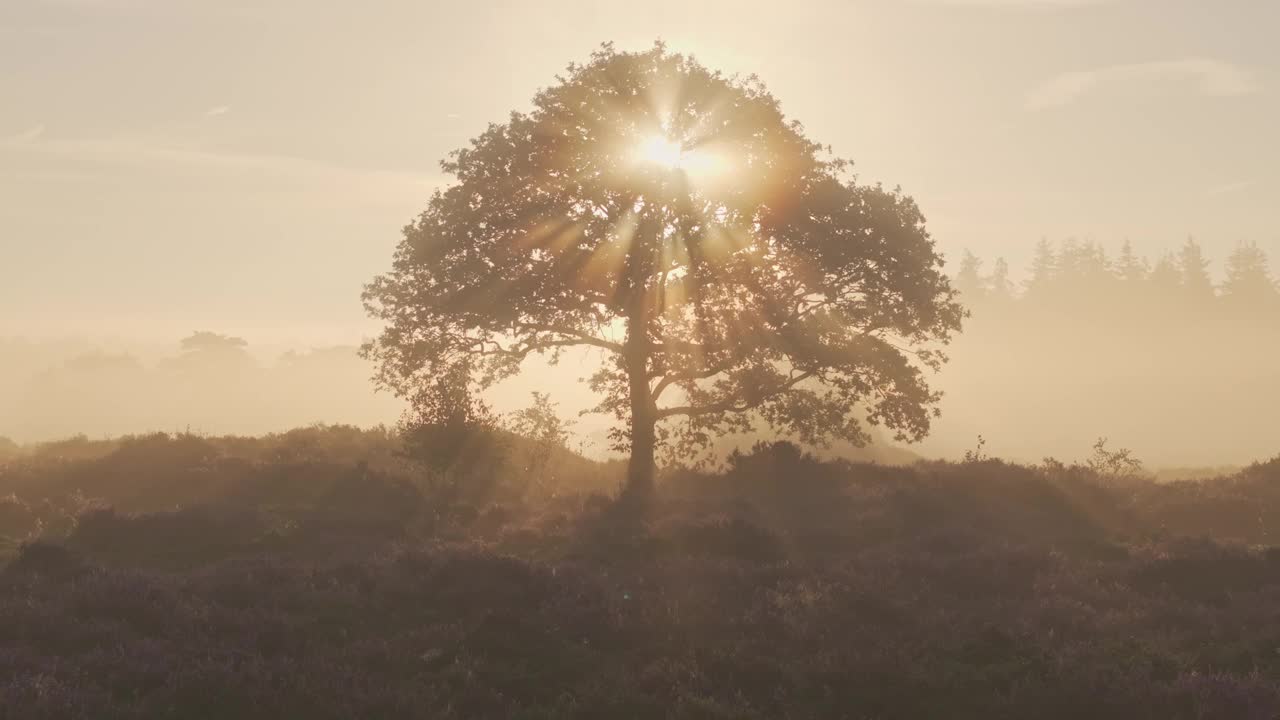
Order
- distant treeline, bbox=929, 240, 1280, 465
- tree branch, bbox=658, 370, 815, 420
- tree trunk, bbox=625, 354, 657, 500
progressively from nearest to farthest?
tree trunk, bbox=625, 354, 657, 500
tree branch, bbox=658, 370, 815, 420
distant treeline, bbox=929, 240, 1280, 465

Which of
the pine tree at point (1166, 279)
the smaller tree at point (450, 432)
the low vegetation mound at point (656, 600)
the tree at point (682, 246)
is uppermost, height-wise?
the pine tree at point (1166, 279)

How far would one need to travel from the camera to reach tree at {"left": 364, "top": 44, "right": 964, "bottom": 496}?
2573 cm

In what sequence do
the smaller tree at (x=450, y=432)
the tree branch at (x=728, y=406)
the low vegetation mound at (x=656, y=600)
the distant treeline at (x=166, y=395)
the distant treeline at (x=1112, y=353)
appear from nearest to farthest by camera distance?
the low vegetation mound at (x=656, y=600) < the smaller tree at (x=450, y=432) < the tree branch at (x=728, y=406) < the distant treeline at (x=1112, y=353) < the distant treeline at (x=166, y=395)

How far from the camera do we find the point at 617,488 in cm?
2581

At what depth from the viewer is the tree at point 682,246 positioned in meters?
25.7

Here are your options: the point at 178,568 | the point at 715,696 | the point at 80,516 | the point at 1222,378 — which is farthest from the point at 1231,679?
the point at 1222,378

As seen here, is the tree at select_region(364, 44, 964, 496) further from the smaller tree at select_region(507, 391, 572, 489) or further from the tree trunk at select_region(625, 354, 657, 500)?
the smaller tree at select_region(507, 391, 572, 489)

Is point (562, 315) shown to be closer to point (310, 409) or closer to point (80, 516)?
point (80, 516)

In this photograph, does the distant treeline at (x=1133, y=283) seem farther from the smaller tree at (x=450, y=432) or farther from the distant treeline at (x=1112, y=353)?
the smaller tree at (x=450, y=432)

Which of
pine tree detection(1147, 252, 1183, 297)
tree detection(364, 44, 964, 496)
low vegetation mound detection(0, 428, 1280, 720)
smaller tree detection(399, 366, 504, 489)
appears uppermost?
pine tree detection(1147, 252, 1183, 297)

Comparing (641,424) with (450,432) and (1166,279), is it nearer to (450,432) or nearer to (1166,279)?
(450,432)

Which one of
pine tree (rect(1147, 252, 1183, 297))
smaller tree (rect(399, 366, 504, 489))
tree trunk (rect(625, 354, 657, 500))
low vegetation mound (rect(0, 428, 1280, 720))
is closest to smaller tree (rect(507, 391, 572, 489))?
tree trunk (rect(625, 354, 657, 500))

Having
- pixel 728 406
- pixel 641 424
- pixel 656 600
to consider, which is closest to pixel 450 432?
pixel 641 424

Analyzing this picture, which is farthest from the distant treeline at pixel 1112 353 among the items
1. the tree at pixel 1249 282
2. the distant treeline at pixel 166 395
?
the distant treeline at pixel 166 395
